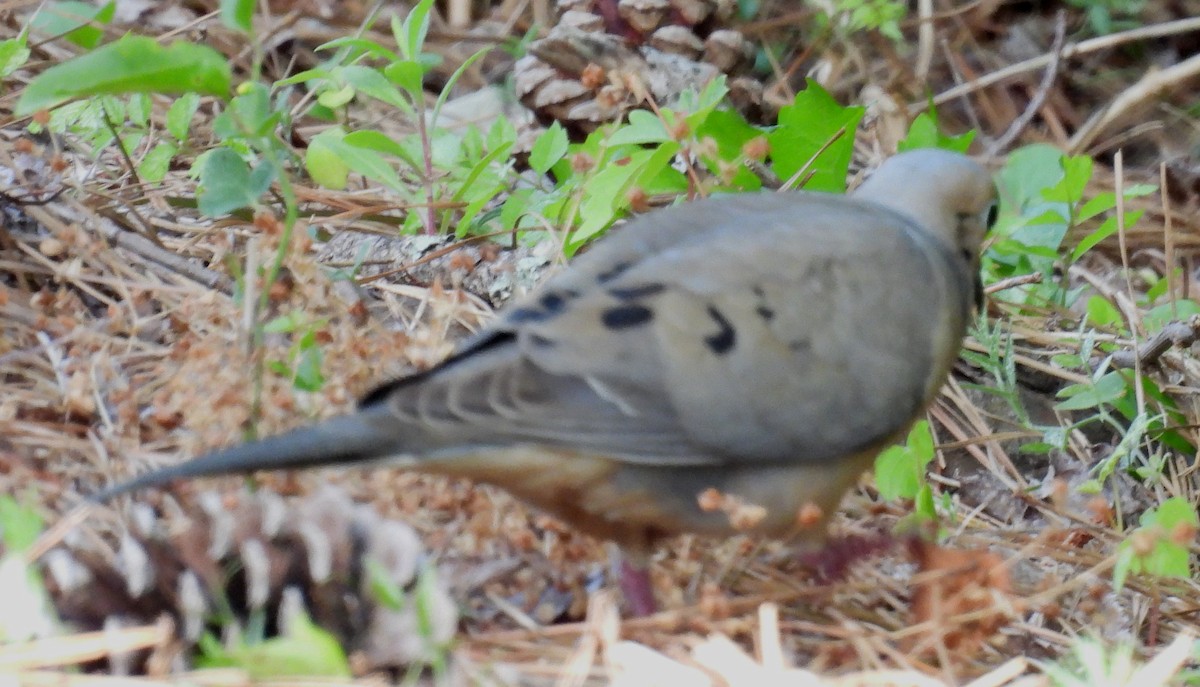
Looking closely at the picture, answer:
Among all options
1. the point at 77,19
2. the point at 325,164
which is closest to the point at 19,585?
the point at 77,19

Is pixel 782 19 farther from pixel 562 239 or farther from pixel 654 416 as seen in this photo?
pixel 654 416

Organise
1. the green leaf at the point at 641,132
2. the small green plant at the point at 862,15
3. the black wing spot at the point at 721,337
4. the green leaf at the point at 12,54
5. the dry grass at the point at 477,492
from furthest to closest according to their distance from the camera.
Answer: the small green plant at the point at 862,15 < the green leaf at the point at 12,54 < the green leaf at the point at 641,132 < the black wing spot at the point at 721,337 < the dry grass at the point at 477,492

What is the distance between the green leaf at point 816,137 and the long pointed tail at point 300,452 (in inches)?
55.1

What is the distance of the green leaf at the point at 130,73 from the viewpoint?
6.03 feet

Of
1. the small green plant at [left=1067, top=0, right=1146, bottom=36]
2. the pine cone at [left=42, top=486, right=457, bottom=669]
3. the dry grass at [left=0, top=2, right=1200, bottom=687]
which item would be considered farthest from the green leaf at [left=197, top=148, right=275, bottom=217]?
the small green plant at [left=1067, top=0, right=1146, bottom=36]

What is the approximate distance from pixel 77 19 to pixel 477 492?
1201 millimetres

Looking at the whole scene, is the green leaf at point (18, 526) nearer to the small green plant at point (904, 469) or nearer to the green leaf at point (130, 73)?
the green leaf at point (130, 73)

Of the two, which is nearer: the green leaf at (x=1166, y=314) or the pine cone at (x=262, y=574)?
the pine cone at (x=262, y=574)

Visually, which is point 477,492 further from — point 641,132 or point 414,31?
point 414,31

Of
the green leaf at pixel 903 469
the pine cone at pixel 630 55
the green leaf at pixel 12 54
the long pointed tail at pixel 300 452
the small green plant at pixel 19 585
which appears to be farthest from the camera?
the pine cone at pixel 630 55

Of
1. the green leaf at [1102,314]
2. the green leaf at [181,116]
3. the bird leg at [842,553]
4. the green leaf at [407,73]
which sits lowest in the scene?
the green leaf at [1102,314]

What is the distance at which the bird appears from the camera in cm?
187

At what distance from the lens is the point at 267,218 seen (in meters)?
2.24

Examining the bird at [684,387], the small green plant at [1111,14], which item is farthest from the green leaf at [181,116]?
the small green plant at [1111,14]
